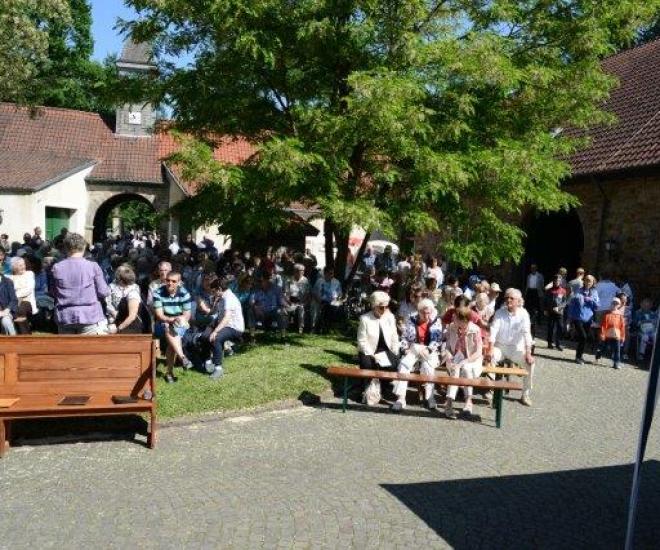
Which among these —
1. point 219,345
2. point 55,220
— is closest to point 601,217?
point 219,345

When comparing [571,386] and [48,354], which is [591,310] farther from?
[48,354]

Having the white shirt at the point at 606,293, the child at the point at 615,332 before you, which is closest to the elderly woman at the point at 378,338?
the child at the point at 615,332

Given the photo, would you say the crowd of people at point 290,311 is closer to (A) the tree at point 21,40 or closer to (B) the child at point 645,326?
(B) the child at point 645,326

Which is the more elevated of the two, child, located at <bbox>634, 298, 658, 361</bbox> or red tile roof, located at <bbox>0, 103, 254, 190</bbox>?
red tile roof, located at <bbox>0, 103, 254, 190</bbox>

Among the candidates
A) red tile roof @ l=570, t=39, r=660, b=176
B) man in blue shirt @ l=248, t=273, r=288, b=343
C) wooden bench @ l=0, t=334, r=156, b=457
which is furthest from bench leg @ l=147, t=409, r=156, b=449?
red tile roof @ l=570, t=39, r=660, b=176

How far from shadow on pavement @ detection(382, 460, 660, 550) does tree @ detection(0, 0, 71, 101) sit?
41.1 ft

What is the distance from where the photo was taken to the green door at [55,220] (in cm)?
2850

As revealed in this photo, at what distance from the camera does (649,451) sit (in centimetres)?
727

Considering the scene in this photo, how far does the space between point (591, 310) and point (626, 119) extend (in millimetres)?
7714

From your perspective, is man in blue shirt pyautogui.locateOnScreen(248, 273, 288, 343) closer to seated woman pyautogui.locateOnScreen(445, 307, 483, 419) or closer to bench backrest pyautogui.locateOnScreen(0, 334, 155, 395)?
seated woman pyautogui.locateOnScreen(445, 307, 483, 419)

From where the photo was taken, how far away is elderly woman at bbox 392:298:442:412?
8.80 meters

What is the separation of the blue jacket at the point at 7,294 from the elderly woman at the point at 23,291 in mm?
327

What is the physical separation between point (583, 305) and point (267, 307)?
6.39 meters

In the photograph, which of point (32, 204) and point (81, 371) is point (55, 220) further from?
point (81, 371)
